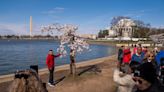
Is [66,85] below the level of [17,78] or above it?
below

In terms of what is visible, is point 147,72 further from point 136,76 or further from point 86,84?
point 86,84

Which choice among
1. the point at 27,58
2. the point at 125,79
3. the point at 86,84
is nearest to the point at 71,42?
the point at 86,84

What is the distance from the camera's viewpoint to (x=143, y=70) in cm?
310

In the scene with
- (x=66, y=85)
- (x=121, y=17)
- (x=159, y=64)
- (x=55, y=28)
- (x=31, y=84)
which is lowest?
(x=66, y=85)

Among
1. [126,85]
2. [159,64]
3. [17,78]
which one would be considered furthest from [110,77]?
[17,78]

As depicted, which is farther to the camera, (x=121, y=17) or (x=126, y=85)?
(x=121, y=17)

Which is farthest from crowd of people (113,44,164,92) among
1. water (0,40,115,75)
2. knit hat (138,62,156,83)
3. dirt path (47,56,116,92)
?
water (0,40,115,75)

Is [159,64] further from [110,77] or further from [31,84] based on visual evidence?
[31,84]

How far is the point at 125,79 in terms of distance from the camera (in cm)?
439

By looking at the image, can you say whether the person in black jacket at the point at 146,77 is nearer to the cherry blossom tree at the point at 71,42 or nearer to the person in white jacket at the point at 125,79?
the person in white jacket at the point at 125,79

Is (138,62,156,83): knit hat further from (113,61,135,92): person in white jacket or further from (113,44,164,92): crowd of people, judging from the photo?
(113,61,135,92): person in white jacket

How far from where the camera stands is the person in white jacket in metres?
4.26

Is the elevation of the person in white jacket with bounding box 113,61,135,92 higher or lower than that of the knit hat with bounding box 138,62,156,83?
lower

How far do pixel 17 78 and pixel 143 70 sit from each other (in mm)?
1512
